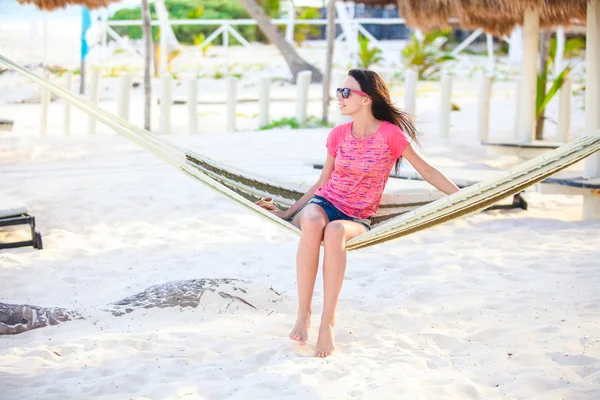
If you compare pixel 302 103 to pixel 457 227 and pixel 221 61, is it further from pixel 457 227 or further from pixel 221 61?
pixel 221 61

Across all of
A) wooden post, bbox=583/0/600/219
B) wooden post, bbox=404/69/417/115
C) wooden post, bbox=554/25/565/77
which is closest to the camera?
wooden post, bbox=583/0/600/219

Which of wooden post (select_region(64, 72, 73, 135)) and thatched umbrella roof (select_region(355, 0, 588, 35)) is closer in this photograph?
thatched umbrella roof (select_region(355, 0, 588, 35))

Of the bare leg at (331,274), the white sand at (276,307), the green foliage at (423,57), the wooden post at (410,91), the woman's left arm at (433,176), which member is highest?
the green foliage at (423,57)

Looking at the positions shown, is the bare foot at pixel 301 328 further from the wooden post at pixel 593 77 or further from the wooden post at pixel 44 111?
the wooden post at pixel 44 111

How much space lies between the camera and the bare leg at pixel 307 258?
2.56 m

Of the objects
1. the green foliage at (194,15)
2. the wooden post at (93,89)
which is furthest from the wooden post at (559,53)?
the wooden post at (93,89)

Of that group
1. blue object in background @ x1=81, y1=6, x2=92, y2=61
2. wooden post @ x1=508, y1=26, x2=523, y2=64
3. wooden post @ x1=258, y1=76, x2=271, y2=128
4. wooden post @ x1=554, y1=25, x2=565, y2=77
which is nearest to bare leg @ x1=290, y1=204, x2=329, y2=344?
wooden post @ x1=258, y1=76, x2=271, y2=128

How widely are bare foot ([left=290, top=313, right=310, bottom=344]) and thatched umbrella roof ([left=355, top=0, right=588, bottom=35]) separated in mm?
3130

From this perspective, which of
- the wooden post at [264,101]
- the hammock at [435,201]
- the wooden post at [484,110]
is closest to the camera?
the hammock at [435,201]

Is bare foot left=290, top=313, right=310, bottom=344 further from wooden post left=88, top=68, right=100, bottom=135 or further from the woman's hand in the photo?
wooden post left=88, top=68, right=100, bottom=135

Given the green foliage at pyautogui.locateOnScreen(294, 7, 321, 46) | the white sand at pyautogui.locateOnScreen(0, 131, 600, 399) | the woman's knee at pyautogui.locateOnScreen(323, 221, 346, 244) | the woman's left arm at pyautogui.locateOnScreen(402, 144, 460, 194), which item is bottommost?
the white sand at pyautogui.locateOnScreen(0, 131, 600, 399)

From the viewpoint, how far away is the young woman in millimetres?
2572

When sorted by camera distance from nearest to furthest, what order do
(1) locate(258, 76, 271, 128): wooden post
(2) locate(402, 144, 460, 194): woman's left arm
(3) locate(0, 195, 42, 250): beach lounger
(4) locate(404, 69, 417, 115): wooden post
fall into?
(2) locate(402, 144, 460, 194): woman's left arm → (3) locate(0, 195, 42, 250): beach lounger → (4) locate(404, 69, 417, 115): wooden post → (1) locate(258, 76, 271, 128): wooden post

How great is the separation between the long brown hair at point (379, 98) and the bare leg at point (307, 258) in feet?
1.24
